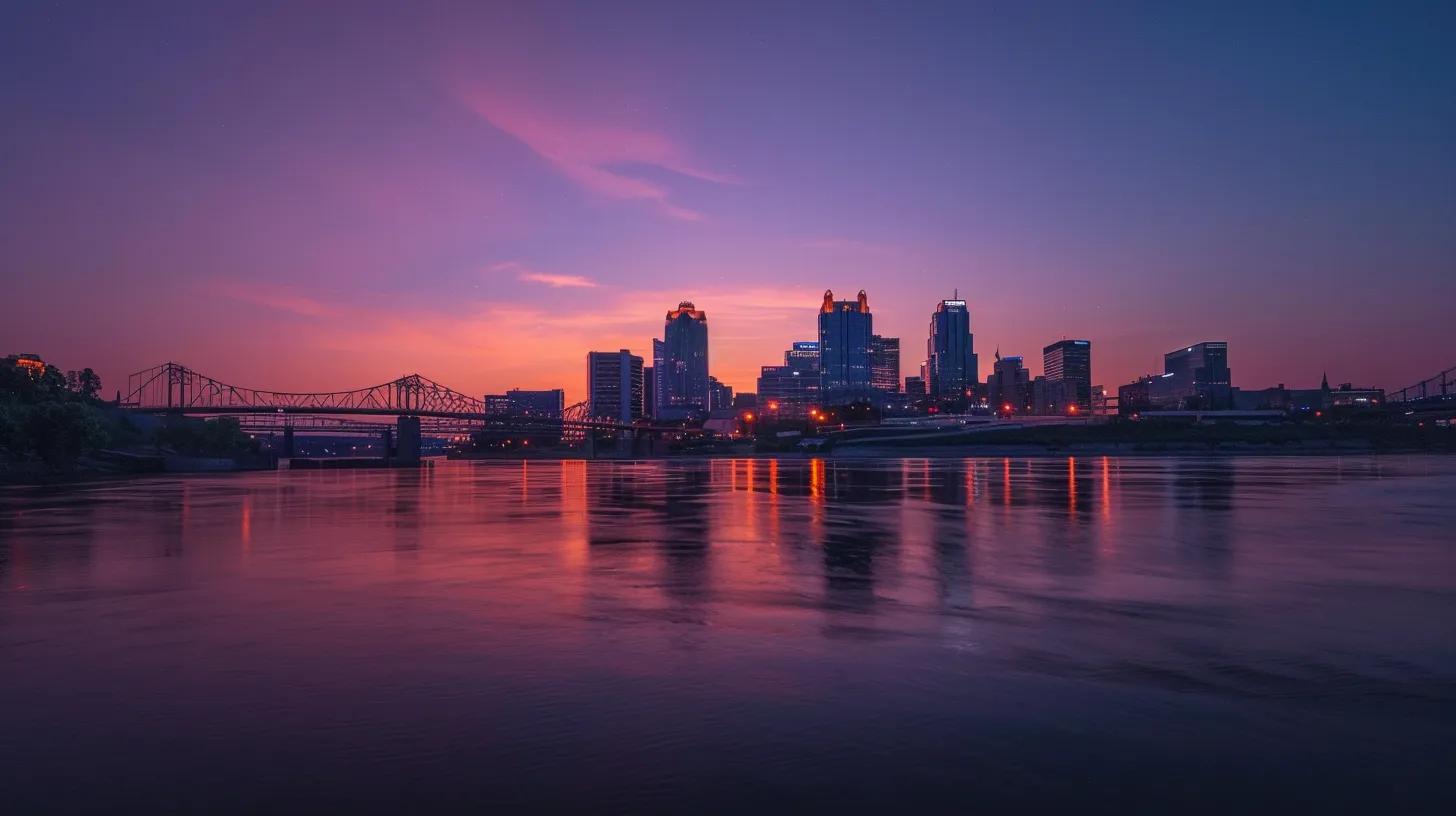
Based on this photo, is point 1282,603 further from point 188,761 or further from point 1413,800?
point 188,761

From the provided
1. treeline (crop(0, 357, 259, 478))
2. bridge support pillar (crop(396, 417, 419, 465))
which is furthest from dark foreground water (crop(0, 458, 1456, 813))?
bridge support pillar (crop(396, 417, 419, 465))

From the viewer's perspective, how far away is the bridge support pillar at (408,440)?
145500 mm

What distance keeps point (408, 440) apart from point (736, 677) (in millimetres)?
149307

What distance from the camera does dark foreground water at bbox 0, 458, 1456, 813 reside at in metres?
6.45

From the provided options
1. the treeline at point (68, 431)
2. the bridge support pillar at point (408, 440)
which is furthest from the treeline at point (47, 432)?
the bridge support pillar at point (408, 440)

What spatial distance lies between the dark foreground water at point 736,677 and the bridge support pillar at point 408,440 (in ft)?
427

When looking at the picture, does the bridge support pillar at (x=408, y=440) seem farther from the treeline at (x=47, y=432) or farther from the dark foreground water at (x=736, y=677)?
the dark foreground water at (x=736, y=677)

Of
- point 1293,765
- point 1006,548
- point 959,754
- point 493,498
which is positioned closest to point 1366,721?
point 1293,765

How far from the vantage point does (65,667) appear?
400 inches

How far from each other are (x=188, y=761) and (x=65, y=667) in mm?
4841

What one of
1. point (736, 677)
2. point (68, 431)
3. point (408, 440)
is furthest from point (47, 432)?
point (736, 677)

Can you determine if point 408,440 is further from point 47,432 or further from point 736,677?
point 736,677

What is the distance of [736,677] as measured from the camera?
9.44 meters

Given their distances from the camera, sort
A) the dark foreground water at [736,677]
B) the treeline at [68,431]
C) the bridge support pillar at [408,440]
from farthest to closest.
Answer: the bridge support pillar at [408,440], the treeline at [68,431], the dark foreground water at [736,677]
